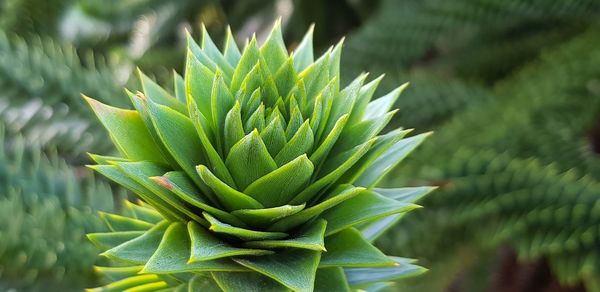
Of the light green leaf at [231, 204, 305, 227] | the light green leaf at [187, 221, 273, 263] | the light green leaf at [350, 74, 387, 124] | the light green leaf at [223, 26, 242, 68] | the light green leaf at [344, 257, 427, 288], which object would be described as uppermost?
the light green leaf at [223, 26, 242, 68]

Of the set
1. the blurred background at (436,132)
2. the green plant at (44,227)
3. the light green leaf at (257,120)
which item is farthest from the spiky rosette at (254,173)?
the green plant at (44,227)

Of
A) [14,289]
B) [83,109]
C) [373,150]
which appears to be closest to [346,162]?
[373,150]

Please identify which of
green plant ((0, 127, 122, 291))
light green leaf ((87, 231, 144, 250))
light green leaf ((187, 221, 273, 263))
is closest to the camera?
light green leaf ((187, 221, 273, 263))

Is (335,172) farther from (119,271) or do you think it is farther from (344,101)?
(119,271)

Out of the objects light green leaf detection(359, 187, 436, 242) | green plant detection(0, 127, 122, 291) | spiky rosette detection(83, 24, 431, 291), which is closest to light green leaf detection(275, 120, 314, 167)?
spiky rosette detection(83, 24, 431, 291)

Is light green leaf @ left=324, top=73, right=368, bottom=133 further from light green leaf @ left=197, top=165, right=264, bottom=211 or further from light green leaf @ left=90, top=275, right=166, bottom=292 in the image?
light green leaf @ left=90, top=275, right=166, bottom=292

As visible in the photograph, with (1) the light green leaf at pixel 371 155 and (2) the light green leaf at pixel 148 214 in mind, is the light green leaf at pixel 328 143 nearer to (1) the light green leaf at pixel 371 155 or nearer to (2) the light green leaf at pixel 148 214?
(1) the light green leaf at pixel 371 155

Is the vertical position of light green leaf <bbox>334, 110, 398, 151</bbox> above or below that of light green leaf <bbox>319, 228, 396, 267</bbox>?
above
